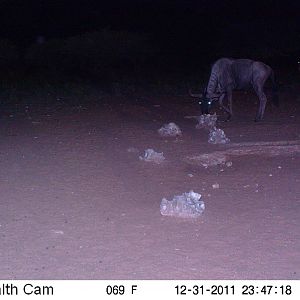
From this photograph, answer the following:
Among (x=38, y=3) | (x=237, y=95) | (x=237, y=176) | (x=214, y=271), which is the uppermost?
(x=38, y=3)

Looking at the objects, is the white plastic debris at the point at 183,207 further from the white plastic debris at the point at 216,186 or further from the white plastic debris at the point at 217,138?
the white plastic debris at the point at 217,138

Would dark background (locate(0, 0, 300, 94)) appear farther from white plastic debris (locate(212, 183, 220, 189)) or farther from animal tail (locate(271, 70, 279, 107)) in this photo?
white plastic debris (locate(212, 183, 220, 189))

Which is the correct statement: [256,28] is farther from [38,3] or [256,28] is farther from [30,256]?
[30,256]

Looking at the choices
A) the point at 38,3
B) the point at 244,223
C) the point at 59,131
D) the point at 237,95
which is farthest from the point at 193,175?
the point at 38,3

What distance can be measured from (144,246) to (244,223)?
1.31 m

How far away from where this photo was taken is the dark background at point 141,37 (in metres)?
26.9

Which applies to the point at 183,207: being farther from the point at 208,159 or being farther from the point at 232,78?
the point at 232,78

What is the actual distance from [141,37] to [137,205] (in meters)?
30.6

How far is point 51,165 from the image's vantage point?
973cm

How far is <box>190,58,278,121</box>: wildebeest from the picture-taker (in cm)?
1396

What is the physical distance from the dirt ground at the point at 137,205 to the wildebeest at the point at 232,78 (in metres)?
0.94

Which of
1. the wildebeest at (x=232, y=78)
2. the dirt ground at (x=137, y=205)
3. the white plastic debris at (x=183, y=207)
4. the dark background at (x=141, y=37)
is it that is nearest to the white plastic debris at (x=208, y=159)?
the dirt ground at (x=137, y=205)

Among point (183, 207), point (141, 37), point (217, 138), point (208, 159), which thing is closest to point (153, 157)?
point (208, 159)

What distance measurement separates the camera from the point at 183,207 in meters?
7.08
